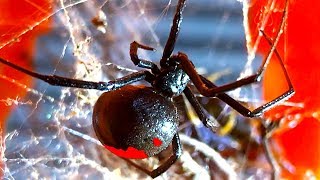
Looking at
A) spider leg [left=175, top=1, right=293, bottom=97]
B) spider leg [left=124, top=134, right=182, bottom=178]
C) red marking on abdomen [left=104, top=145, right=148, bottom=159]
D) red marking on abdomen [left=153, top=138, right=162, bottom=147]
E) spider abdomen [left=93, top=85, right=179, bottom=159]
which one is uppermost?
spider leg [left=175, top=1, right=293, bottom=97]

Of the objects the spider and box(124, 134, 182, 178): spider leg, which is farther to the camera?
box(124, 134, 182, 178): spider leg

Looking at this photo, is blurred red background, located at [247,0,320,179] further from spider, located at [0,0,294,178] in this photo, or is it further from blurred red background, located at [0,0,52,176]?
blurred red background, located at [0,0,52,176]

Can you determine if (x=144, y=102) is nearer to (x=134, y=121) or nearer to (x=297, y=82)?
(x=134, y=121)

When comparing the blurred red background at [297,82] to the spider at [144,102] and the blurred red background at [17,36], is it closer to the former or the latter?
the spider at [144,102]

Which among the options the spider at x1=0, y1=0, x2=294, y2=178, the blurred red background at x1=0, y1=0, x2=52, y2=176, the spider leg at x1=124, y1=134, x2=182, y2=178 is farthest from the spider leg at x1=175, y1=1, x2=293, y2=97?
the blurred red background at x1=0, y1=0, x2=52, y2=176

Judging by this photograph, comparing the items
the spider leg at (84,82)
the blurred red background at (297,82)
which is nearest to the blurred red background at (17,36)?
the spider leg at (84,82)

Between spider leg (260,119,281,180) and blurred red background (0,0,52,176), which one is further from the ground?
blurred red background (0,0,52,176)

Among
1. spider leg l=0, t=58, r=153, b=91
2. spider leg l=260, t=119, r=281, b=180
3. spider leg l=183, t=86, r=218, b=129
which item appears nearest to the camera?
spider leg l=0, t=58, r=153, b=91

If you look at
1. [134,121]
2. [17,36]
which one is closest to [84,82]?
[134,121]

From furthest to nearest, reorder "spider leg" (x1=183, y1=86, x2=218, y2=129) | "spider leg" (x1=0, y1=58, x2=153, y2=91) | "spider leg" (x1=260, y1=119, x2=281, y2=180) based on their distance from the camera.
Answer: "spider leg" (x1=260, y1=119, x2=281, y2=180), "spider leg" (x1=183, y1=86, x2=218, y2=129), "spider leg" (x1=0, y1=58, x2=153, y2=91)
